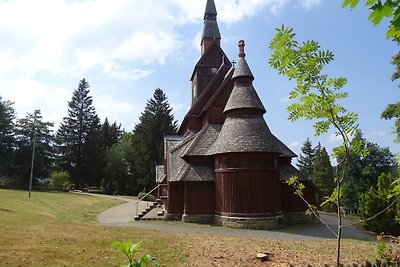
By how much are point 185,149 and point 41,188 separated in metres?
40.7

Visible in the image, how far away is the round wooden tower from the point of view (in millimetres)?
23531

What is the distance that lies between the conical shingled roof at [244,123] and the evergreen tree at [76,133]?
166ft

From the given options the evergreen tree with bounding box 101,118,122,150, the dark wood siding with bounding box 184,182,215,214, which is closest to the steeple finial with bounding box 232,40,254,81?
the dark wood siding with bounding box 184,182,215,214

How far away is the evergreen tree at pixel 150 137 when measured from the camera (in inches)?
2502

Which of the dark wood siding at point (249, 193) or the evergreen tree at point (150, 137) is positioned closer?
the dark wood siding at point (249, 193)

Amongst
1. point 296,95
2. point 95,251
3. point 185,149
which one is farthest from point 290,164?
point 296,95

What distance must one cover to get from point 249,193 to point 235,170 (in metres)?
1.91

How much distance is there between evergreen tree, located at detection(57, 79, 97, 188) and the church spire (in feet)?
140

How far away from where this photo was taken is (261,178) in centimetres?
2377

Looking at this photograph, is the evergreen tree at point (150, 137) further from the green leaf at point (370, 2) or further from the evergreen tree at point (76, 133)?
the green leaf at point (370, 2)

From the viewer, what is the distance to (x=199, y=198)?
25.8 meters

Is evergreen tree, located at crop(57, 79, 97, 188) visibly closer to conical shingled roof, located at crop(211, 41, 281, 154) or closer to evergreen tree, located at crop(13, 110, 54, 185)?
evergreen tree, located at crop(13, 110, 54, 185)

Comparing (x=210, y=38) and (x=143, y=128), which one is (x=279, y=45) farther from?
(x=143, y=128)

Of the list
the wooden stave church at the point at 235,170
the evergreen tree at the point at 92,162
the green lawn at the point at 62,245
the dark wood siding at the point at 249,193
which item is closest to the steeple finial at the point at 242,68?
the wooden stave church at the point at 235,170
